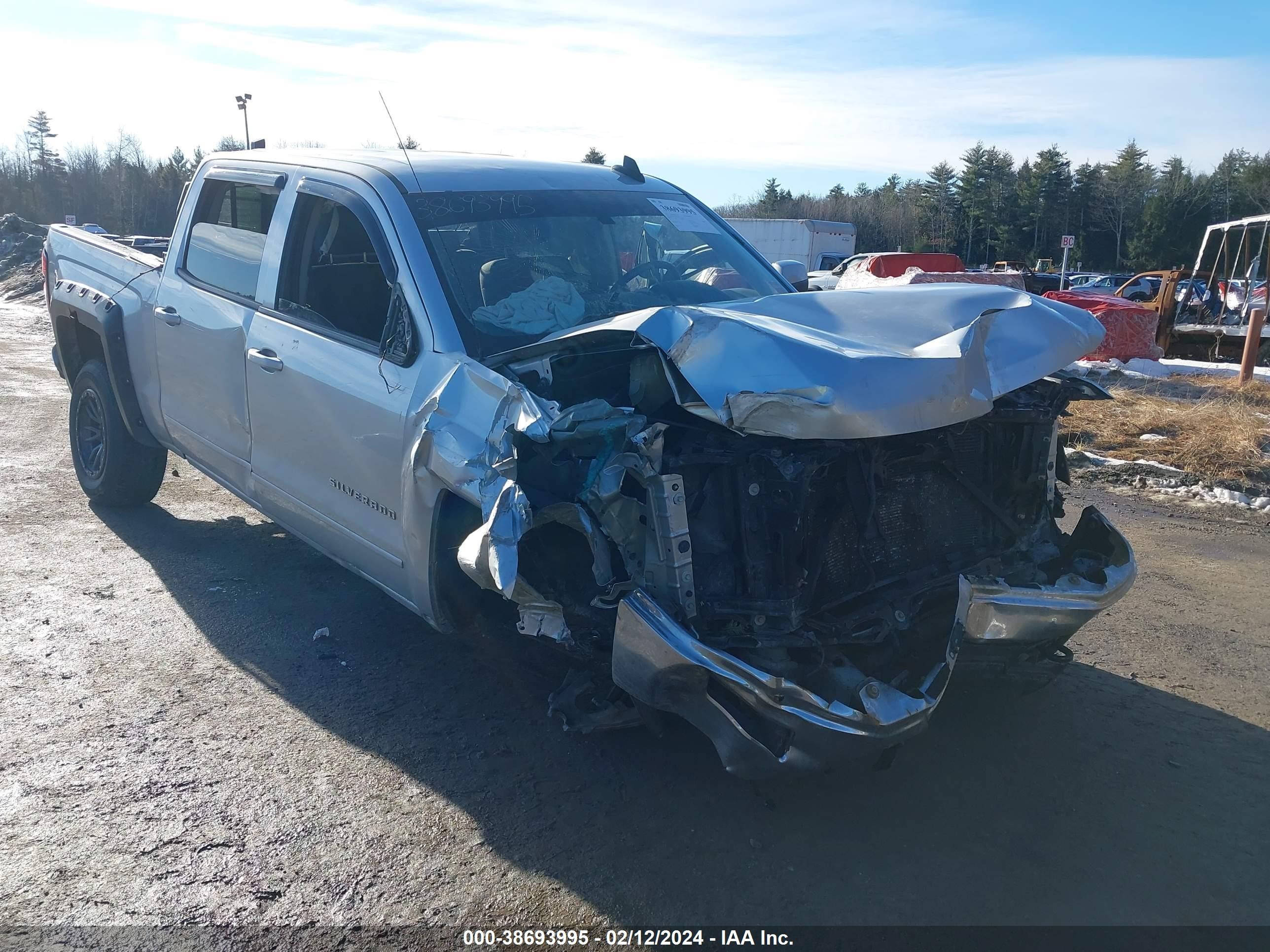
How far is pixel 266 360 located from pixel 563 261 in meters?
1.36

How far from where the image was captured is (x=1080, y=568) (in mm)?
3756

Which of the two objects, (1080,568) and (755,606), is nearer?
(755,606)

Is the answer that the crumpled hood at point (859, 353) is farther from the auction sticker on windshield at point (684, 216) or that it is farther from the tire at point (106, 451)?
the tire at point (106, 451)

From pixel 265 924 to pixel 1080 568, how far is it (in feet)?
9.85

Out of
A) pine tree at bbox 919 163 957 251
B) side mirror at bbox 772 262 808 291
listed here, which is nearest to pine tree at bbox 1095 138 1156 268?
pine tree at bbox 919 163 957 251

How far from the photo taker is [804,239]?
130 feet

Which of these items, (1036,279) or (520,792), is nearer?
(520,792)

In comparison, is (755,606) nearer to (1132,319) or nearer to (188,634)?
(188,634)

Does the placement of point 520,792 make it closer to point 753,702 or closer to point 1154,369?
point 753,702

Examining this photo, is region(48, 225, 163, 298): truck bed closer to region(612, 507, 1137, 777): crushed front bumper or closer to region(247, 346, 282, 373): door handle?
region(247, 346, 282, 373): door handle

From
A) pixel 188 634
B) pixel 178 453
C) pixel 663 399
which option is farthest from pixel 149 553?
pixel 663 399

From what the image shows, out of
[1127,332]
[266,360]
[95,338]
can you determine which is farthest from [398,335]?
[1127,332]

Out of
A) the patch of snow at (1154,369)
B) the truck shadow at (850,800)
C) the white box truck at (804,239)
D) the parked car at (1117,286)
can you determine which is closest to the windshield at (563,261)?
the truck shadow at (850,800)

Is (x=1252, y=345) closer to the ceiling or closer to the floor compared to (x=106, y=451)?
closer to the ceiling
